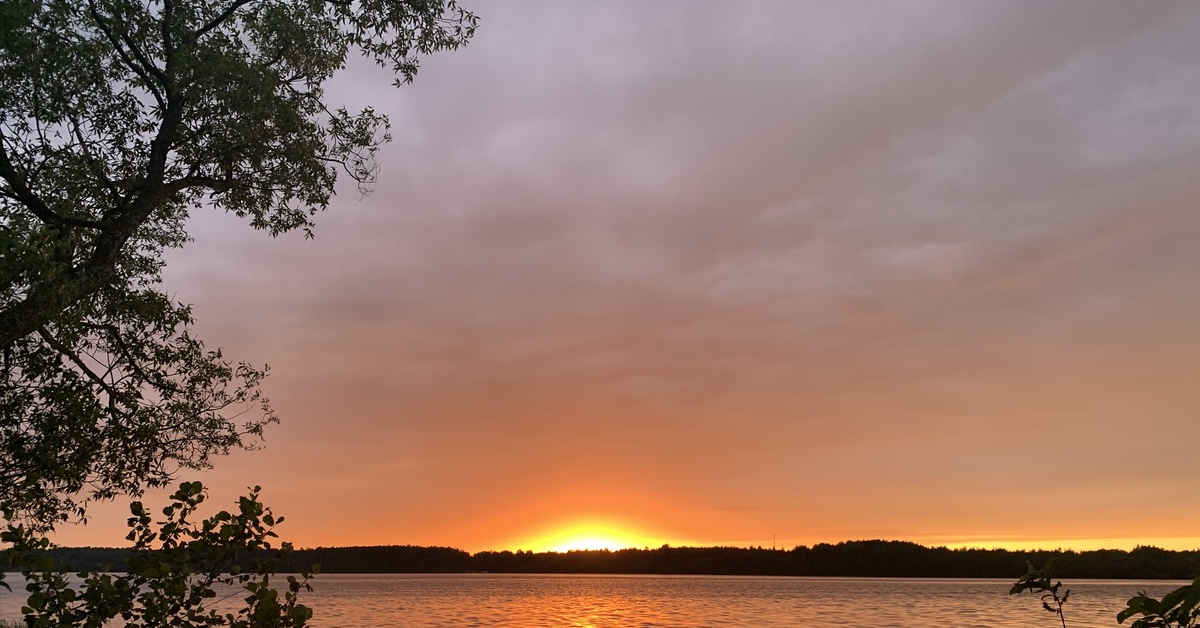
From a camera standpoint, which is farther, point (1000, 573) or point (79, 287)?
point (1000, 573)

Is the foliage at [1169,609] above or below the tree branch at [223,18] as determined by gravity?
below

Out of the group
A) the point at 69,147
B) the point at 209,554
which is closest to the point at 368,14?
the point at 69,147

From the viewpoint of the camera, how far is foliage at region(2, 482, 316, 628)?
6.83 metres

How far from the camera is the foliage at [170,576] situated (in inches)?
269

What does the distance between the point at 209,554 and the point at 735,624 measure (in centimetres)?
6301

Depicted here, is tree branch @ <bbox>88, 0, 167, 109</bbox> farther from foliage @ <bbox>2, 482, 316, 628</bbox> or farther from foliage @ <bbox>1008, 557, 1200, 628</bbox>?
foliage @ <bbox>1008, 557, 1200, 628</bbox>

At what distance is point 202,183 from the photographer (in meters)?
18.4

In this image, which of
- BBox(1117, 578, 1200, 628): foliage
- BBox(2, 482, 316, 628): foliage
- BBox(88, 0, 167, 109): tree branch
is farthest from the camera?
BBox(88, 0, 167, 109): tree branch

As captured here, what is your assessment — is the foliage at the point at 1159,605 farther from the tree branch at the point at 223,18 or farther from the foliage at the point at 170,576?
the tree branch at the point at 223,18

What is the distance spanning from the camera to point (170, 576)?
7000 millimetres

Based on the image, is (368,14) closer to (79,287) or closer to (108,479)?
(79,287)

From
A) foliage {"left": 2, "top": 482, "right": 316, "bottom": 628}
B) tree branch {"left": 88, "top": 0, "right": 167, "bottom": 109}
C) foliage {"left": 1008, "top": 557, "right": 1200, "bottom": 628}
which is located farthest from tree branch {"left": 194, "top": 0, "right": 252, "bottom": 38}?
foliage {"left": 1008, "top": 557, "right": 1200, "bottom": 628}

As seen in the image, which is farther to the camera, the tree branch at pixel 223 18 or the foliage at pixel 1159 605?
the tree branch at pixel 223 18

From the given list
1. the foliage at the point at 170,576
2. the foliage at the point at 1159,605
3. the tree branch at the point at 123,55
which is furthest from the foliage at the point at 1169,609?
the tree branch at the point at 123,55
